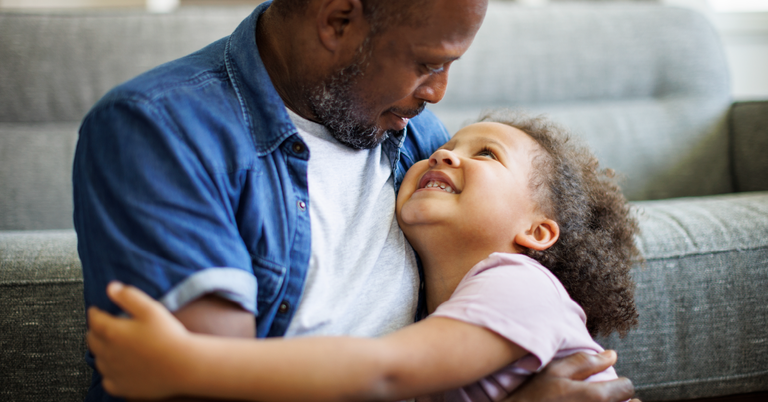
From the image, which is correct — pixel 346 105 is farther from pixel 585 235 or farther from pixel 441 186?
pixel 585 235

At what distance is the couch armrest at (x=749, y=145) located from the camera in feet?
5.77

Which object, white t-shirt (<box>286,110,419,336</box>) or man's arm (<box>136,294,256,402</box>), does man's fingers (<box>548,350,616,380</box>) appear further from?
man's arm (<box>136,294,256,402</box>)

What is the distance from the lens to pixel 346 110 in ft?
2.85

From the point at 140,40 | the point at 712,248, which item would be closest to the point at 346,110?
the point at 712,248

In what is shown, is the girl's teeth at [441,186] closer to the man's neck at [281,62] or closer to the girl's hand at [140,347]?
the man's neck at [281,62]

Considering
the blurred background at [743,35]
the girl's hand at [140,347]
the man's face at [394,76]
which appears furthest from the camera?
the blurred background at [743,35]

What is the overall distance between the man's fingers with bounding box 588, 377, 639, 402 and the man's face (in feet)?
1.88

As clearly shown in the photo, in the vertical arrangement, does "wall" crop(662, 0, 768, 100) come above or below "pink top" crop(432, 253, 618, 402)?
above

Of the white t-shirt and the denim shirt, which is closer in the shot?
the denim shirt

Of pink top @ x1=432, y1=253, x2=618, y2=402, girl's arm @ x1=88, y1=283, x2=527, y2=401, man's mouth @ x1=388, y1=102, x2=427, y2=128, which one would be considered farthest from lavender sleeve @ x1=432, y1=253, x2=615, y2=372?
man's mouth @ x1=388, y1=102, x2=427, y2=128

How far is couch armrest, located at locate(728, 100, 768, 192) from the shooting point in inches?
69.2

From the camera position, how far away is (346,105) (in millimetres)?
865

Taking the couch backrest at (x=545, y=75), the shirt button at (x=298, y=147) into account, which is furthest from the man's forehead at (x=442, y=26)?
the couch backrest at (x=545, y=75)

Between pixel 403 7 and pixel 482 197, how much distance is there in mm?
361
